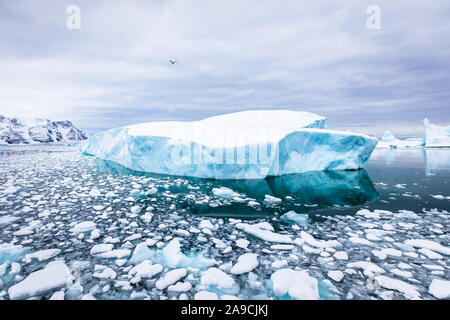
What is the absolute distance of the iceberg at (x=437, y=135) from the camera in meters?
25.0

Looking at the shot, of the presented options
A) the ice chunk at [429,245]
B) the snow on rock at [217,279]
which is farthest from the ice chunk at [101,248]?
the ice chunk at [429,245]

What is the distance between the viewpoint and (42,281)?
129 centimetres

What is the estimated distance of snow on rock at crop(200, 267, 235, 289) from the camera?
131 centimetres

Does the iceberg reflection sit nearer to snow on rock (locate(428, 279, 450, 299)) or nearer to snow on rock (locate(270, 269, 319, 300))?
snow on rock (locate(270, 269, 319, 300))

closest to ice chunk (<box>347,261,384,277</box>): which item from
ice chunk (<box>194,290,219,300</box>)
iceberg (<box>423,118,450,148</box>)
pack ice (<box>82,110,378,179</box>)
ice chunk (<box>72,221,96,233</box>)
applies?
ice chunk (<box>194,290,219,300</box>)

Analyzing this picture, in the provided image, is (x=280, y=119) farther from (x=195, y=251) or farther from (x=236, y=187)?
(x=195, y=251)

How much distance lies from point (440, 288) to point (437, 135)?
3580 cm

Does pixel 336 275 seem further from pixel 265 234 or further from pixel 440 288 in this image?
pixel 265 234

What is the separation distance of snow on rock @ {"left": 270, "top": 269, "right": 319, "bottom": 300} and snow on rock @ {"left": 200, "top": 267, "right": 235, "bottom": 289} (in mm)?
295

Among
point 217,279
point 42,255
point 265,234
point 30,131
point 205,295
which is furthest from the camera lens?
point 30,131

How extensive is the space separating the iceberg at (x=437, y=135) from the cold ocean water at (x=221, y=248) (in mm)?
31881

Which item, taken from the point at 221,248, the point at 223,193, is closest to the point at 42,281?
the point at 221,248

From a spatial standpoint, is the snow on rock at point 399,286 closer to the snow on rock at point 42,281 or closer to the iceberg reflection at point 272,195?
the iceberg reflection at point 272,195
